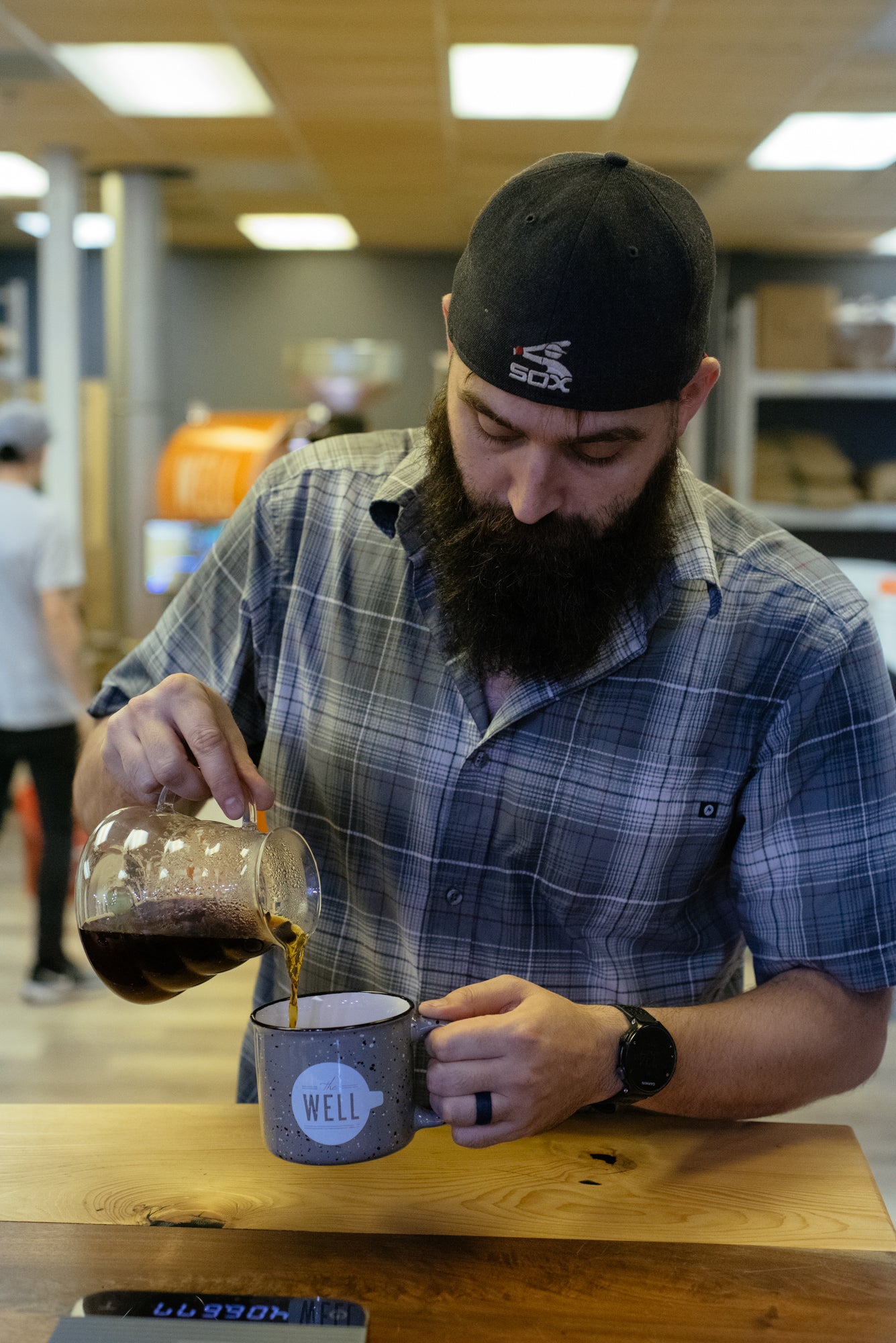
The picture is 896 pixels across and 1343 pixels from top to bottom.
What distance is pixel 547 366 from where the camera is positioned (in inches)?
41.0

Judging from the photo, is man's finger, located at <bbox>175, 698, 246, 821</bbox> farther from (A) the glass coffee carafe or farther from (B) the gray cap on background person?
(B) the gray cap on background person

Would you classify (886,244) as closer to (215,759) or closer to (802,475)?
(802,475)

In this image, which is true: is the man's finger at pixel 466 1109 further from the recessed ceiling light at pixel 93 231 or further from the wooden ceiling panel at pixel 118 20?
the recessed ceiling light at pixel 93 231

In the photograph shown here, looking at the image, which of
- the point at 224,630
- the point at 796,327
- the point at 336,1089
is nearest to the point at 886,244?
the point at 796,327

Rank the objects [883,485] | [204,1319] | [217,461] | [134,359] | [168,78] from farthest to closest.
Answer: [134,359] < [883,485] < [217,461] < [168,78] < [204,1319]

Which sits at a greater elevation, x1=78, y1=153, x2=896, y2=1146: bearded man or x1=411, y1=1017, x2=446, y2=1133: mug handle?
x1=78, y1=153, x2=896, y2=1146: bearded man

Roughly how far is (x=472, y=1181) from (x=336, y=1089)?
21 cm

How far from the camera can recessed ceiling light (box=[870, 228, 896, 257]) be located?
692 cm

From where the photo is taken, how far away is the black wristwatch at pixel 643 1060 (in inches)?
39.2

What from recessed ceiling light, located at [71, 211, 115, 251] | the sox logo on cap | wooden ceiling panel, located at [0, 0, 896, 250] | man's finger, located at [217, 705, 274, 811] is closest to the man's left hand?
man's finger, located at [217, 705, 274, 811]

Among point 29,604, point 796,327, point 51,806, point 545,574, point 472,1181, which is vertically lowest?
point 51,806

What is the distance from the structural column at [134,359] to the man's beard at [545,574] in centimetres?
490

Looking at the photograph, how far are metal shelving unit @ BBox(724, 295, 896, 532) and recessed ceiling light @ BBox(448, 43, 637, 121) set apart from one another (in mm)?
1257

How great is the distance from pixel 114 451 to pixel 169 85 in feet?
6.02
